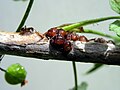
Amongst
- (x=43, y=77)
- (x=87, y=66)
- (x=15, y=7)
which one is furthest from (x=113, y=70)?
(x=15, y=7)

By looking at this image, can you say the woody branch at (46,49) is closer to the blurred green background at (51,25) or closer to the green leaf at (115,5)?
the green leaf at (115,5)

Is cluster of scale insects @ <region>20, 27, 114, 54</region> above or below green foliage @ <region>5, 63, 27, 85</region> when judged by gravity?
above

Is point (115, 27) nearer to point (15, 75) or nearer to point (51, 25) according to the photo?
point (15, 75)

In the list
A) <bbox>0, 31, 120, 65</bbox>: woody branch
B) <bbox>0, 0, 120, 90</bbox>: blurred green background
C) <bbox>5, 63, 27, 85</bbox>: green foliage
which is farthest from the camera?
<bbox>0, 0, 120, 90</bbox>: blurred green background

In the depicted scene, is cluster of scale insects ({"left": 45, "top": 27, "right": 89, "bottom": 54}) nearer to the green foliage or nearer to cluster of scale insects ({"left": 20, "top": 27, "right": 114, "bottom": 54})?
cluster of scale insects ({"left": 20, "top": 27, "right": 114, "bottom": 54})

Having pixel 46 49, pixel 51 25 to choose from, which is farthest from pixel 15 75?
pixel 51 25

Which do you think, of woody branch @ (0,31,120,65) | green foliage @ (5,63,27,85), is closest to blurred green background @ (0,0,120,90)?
green foliage @ (5,63,27,85)

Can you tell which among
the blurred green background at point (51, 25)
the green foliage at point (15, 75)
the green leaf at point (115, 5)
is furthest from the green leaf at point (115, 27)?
the blurred green background at point (51, 25)
